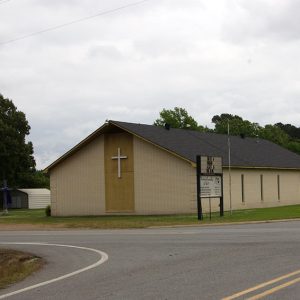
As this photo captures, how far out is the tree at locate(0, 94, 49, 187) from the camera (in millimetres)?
67438

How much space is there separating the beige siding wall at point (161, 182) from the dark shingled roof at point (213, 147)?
31.8 inches

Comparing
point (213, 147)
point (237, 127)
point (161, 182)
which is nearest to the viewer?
point (161, 182)

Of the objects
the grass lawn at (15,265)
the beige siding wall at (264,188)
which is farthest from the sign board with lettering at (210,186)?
the grass lawn at (15,265)

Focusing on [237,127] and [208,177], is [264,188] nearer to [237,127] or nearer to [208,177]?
[208,177]

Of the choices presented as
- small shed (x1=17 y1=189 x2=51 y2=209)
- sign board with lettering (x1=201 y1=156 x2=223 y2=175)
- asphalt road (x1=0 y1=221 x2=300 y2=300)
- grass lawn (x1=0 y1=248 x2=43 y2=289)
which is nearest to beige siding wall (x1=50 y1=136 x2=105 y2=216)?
sign board with lettering (x1=201 y1=156 x2=223 y2=175)

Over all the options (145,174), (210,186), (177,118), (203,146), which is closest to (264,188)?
(203,146)

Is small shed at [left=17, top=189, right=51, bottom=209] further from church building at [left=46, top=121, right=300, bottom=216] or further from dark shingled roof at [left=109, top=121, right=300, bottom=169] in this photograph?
dark shingled roof at [left=109, top=121, right=300, bottom=169]

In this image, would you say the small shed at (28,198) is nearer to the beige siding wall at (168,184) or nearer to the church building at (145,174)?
the church building at (145,174)

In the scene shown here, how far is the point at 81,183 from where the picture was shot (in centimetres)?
4488

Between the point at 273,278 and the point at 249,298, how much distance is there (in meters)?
1.91

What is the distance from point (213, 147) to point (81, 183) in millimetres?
9821

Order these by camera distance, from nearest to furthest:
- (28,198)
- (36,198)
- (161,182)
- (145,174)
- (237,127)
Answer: (161,182) < (145,174) < (28,198) < (36,198) < (237,127)

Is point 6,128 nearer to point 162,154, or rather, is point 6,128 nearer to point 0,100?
point 0,100

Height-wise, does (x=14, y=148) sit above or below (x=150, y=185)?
above
